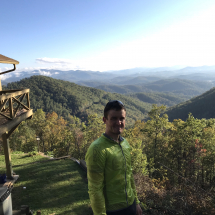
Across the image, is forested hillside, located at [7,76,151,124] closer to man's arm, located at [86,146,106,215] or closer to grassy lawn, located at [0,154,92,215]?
grassy lawn, located at [0,154,92,215]

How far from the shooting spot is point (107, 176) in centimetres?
201

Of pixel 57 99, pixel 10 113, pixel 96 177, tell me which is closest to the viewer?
pixel 96 177

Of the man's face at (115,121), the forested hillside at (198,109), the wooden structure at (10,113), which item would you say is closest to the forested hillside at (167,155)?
the man's face at (115,121)

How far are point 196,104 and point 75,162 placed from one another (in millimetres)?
112609

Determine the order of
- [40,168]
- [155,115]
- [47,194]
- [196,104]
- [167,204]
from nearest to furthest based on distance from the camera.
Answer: [167,204]
[47,194]
[40,168]
[155,115]
[196,104]

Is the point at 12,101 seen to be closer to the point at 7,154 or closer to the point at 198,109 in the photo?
the point at 7,154

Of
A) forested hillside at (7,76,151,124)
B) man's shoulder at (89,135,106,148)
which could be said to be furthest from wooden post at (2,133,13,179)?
forested hillside at (7,76,151,124)

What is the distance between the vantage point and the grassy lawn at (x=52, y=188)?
21.4ft

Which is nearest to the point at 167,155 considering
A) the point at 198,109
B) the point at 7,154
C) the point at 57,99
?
the point at 7,154

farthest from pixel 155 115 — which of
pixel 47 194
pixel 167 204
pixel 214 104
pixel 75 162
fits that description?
pixel 214 104

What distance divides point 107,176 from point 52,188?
743 cm

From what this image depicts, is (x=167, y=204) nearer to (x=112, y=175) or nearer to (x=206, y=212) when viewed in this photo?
(x=206, y=212)

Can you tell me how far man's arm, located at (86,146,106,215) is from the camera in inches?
73.1

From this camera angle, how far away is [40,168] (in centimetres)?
1019
